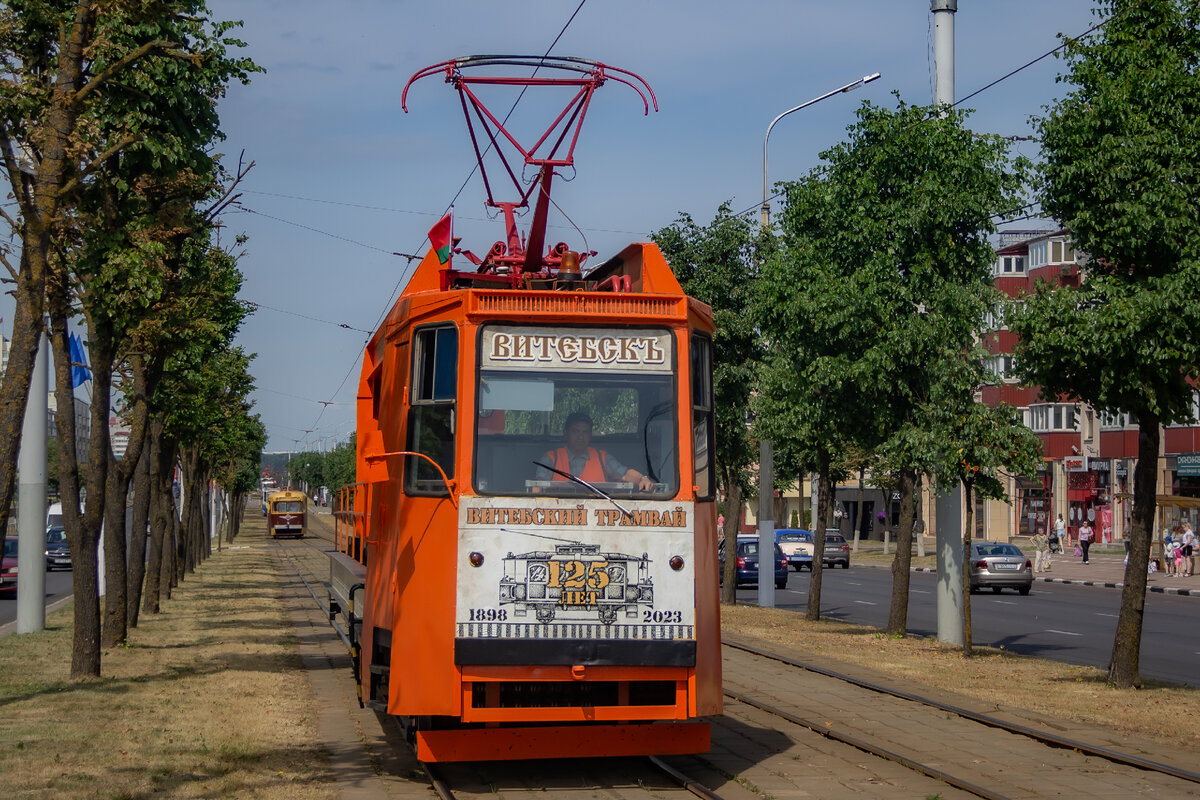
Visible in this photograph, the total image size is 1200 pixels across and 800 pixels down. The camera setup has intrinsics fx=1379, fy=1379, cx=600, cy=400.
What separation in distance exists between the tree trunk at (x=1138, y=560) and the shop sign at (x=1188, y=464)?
44.9m

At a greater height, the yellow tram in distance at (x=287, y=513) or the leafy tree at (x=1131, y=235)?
the leafy tree at (x=1131, y=235)

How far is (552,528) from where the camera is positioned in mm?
9094

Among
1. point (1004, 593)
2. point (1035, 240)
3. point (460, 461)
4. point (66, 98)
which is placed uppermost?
point (1035, 240)

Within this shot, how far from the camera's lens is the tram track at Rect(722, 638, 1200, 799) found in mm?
9641

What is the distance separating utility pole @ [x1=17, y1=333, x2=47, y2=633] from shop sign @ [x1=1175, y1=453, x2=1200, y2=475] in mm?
47502

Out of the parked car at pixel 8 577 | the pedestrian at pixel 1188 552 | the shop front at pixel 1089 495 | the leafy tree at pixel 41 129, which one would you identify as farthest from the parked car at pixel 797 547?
the leafy tree at pixel 41 129

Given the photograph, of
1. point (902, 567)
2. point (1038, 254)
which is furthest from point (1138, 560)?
point (1038, 254)

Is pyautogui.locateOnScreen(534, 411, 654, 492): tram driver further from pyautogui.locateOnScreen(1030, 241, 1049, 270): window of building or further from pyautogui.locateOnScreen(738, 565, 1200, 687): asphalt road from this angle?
pyautogui.locateOnScreen(1030, 241, 1049, 270): window of building

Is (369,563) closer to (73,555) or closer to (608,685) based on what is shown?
(608,685)

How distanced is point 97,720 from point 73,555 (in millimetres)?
4207

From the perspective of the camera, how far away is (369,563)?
11008 millimetres

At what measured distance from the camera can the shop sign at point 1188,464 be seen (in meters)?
56.3

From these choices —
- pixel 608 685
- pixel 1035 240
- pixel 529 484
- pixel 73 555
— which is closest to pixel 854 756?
pixel 608 685

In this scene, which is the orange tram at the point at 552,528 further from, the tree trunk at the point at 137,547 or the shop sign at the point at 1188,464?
the shop sign at the point at 1188,464
